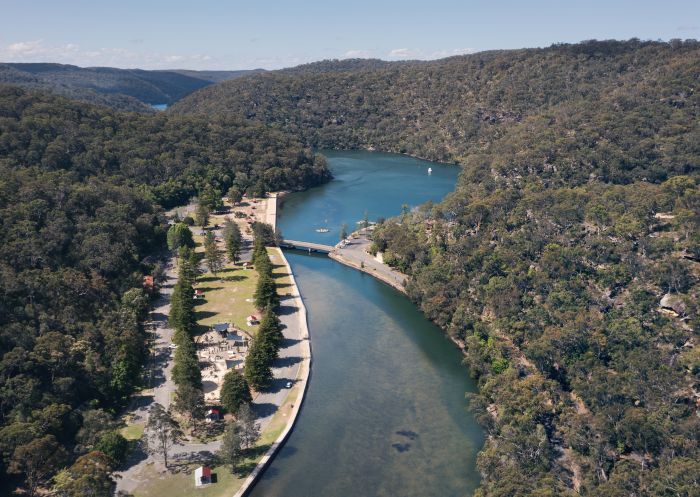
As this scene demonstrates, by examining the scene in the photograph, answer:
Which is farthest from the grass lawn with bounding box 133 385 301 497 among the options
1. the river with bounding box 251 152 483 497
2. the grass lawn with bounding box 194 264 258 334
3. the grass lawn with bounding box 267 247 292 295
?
the grass lawn with bounding box 267 247 292 295

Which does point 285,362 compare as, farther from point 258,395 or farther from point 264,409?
point 264,409

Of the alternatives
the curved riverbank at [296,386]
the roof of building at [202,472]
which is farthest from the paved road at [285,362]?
the roof of building at [202,472]

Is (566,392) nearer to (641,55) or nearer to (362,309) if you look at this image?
(362,309)

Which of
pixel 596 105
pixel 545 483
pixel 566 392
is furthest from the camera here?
pixel 596 105

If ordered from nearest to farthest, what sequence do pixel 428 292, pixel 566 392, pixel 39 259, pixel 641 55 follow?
1. pixel 566 392
2. pixel 39 259
3. pixel 428 292
4. pixel 641 55

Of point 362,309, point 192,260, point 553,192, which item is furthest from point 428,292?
point 192,260

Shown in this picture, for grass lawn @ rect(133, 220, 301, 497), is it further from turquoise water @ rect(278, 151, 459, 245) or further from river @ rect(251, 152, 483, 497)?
turquoise water @ rect(278, 151, 459, 245)
